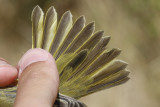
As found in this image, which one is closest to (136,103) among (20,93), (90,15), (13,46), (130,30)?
(130,30)

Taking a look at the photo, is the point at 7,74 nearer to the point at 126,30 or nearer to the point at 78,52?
the point at 78,52

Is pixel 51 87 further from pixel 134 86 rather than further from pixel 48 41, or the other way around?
pixel 134 86

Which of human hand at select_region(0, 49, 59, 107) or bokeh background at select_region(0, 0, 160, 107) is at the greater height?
bokeh background at select_region(0, 0, 160, 107)

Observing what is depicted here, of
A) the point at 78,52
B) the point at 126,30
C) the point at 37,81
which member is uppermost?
the point at 126,30

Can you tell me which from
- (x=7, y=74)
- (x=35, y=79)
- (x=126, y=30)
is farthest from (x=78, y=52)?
(x=126, y=30)

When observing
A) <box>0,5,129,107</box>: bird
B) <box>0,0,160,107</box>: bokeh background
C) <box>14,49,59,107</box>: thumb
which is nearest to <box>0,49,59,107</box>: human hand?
<box>14,49,59,107</box>: thumb

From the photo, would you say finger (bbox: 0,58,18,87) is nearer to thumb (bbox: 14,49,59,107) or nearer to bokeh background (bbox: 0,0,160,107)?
thumb (bbox: 14,49,59,107)

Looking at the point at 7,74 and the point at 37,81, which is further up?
the point at 7,74

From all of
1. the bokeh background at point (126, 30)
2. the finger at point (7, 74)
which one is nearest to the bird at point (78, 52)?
the finger at point (7, 74)
